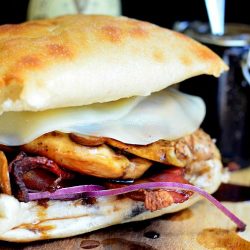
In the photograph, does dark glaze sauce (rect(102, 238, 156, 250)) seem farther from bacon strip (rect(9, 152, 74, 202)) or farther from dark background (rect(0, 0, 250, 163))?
dark background (rect(0, 0, 250, 163))

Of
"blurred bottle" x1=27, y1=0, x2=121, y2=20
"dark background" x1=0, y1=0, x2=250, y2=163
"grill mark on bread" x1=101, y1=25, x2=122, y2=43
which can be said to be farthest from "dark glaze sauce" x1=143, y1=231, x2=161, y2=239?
"dark background" x1=0, y1=0, x2=250, y2=163

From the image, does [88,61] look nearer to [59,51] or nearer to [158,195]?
[59,51]

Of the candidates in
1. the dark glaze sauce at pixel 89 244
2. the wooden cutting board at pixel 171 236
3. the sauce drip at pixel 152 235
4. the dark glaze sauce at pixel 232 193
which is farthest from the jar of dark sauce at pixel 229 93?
the dark glaze sauce at pixel 89 244

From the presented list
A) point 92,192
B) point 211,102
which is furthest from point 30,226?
point 211,102

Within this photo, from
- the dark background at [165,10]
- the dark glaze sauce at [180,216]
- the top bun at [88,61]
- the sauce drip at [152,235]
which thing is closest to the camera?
the top bun at [88,61]

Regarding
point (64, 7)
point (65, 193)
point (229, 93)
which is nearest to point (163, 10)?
point (64, 7)

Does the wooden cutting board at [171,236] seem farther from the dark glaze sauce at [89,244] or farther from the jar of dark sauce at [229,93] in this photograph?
the jar of dark sauce at [229,93]

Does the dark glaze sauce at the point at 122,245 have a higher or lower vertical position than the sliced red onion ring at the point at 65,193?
lower
